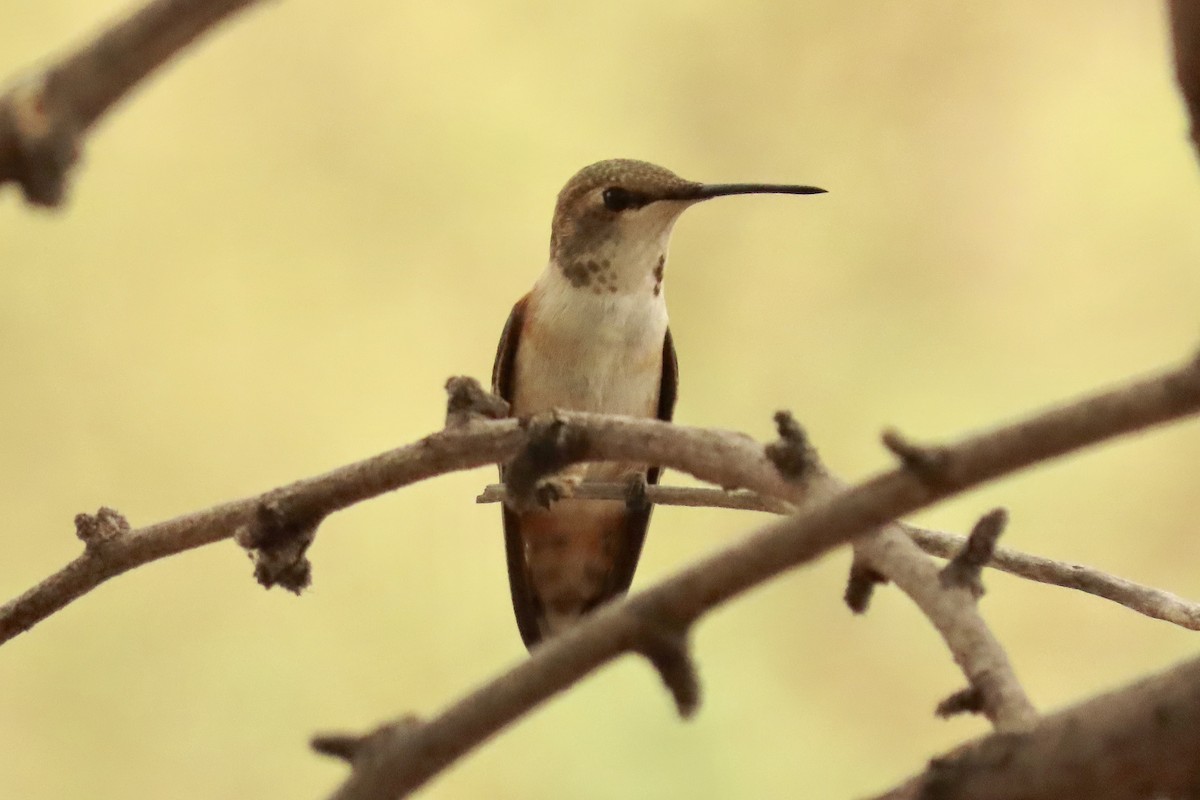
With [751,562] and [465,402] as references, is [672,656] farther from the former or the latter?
[465,402]

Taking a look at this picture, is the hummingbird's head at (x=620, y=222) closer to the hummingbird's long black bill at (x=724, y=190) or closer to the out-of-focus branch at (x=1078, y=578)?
the hummingbird's long black bill at (x=724, y=190)

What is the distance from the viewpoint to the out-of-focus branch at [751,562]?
37cm

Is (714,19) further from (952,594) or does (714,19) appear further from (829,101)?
(952,594)

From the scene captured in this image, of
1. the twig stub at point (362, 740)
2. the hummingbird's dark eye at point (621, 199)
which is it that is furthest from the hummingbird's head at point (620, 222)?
the twig stub at point (362, 740)

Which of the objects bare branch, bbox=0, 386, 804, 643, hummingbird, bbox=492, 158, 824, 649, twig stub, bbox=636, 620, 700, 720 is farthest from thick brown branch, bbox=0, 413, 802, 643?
hummingbird, bbox=492, 158, 824, 649

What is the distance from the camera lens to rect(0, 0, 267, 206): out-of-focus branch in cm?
30

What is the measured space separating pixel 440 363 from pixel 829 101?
705 millimetres

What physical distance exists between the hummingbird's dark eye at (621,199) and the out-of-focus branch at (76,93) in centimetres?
94

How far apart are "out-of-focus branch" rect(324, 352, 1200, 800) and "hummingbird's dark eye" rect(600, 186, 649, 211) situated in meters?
0.86

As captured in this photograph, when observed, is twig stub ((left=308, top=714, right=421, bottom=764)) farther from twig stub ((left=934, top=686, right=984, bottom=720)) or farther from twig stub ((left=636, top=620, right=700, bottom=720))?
twig stub ((left=934, top=686, right=984, bottom=720))

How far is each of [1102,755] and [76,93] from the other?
12.3 inches

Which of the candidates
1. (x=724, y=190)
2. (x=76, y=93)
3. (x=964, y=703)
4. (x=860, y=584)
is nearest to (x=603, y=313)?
(x=724, y=190)

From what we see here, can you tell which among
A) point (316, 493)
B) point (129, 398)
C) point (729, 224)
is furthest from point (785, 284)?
point (316, 493)

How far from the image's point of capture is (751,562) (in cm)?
39
